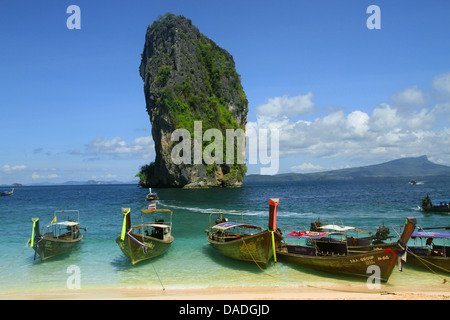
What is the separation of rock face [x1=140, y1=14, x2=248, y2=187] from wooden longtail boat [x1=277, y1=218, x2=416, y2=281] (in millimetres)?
60018

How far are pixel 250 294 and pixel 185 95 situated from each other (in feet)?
240

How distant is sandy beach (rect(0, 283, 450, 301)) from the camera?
31.8 ft

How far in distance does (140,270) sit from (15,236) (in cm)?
1380

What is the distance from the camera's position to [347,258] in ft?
38.3

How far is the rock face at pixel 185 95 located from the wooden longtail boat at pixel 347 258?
197ft

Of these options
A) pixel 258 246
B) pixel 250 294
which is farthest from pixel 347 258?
pixel 250 294

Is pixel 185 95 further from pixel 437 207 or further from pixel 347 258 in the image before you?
pixel 347 258

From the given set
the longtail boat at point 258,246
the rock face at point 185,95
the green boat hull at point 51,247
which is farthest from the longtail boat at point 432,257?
the rock face at point 185,95

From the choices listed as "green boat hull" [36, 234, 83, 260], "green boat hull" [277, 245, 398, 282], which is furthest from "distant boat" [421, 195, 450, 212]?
"green boat hull" [36, 234, 83, 260]

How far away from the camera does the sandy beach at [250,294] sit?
9.70 m

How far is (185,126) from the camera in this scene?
245 ft

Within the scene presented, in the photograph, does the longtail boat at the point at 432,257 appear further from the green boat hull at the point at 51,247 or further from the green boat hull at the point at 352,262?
the green boat hull at the point at 51,247

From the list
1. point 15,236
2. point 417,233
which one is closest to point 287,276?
point 417,233
